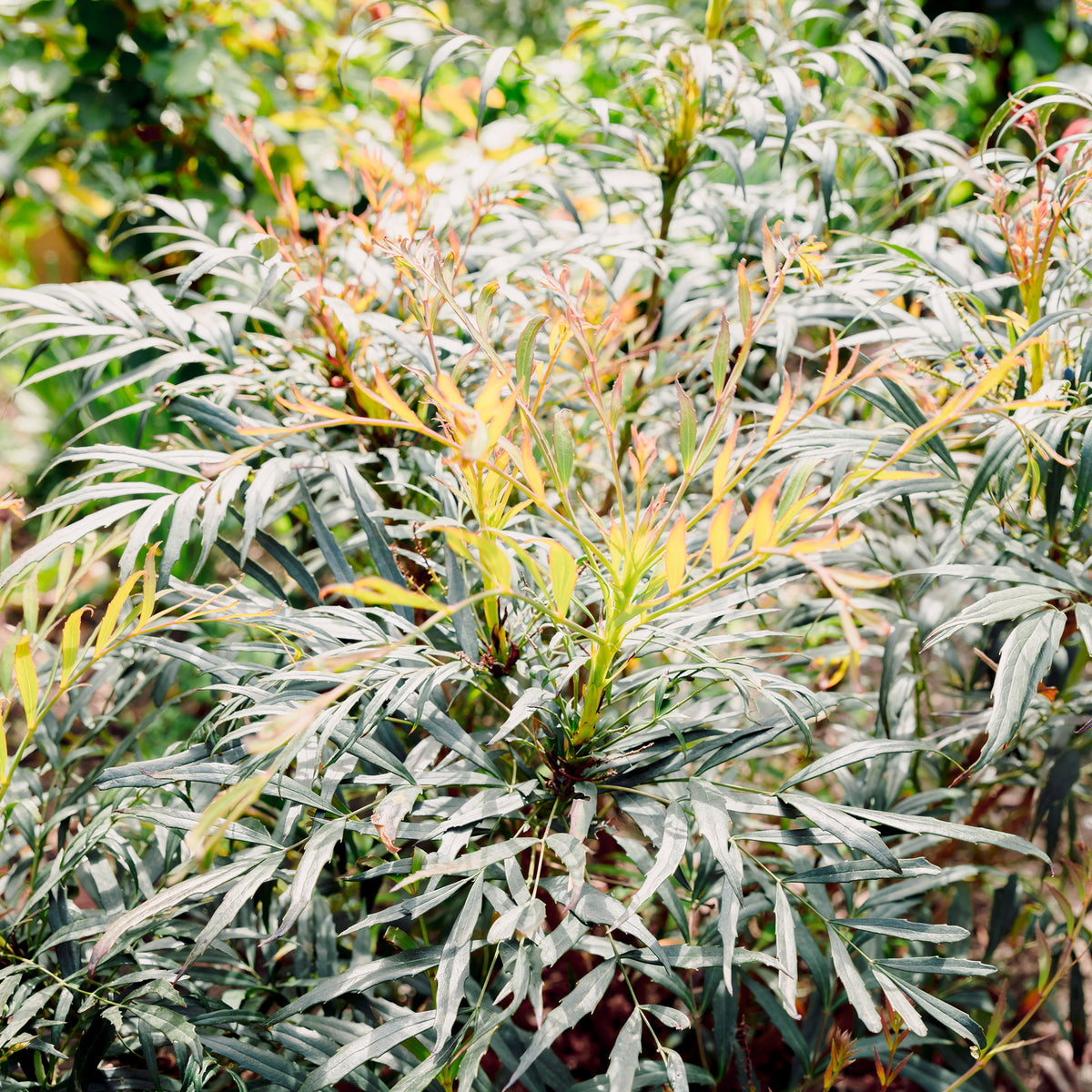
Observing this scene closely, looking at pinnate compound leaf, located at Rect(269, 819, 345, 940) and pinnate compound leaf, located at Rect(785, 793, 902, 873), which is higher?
pinnate compound leaf, located at Rect(785, 793, 902, 873)

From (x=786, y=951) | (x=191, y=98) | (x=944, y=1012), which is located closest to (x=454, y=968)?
(x=786, y=951)

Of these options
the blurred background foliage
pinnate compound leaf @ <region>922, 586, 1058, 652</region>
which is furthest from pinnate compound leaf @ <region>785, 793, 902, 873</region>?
the blurred background foliage

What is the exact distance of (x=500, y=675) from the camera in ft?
2.20

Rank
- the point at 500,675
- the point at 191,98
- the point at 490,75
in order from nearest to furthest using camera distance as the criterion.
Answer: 1. the point at 500,675
2. the point at 490,75
3. the point at 191,98

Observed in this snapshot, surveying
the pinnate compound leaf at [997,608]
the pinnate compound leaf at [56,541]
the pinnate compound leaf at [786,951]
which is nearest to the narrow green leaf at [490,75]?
the pinnate compound leaf at [56,541]

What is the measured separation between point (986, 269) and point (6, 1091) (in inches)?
46.9

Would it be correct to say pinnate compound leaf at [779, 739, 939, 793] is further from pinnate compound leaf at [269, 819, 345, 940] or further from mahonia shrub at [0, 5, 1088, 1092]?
pinnate compound leaf at [269, 819, 345, 940]

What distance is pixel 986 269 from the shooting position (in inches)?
38.7

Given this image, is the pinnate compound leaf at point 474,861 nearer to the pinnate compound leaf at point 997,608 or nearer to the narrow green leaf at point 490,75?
the pinnate compound leaf at point 997,608

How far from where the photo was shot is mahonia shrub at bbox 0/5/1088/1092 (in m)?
0.53

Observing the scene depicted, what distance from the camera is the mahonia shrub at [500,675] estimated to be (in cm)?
53

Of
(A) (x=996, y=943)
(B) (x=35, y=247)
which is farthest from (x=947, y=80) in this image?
(B) (x=35, y=247)

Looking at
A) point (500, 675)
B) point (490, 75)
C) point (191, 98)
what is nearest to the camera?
point (500, 675)

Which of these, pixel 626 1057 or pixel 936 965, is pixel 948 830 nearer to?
pixel 936 965
